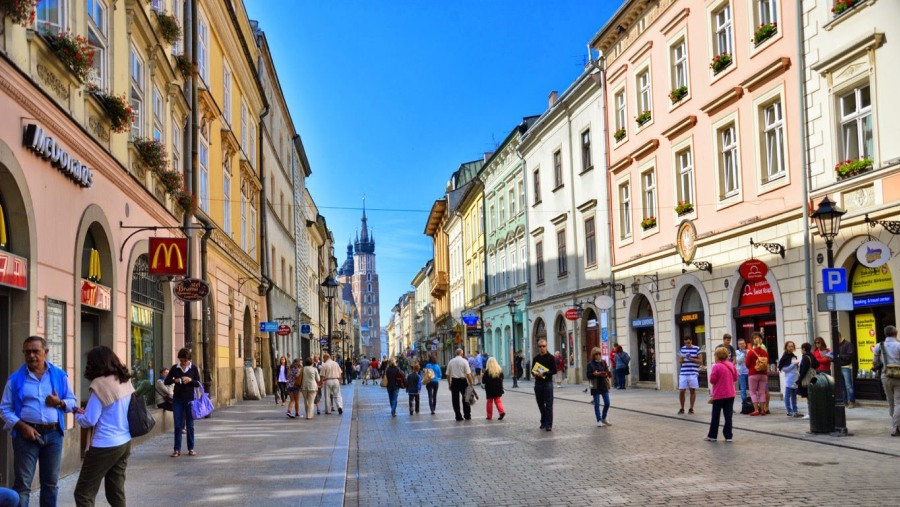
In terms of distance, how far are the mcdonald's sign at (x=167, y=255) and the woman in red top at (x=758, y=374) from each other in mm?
11062

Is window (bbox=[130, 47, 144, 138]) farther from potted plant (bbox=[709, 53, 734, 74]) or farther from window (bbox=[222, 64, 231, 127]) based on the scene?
potted plant (bbox=[709, 53, 734, 74])

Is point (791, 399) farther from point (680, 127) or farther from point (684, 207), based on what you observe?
point (680, 127)

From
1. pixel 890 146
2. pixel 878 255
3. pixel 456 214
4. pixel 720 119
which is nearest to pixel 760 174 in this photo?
pixel 720 119

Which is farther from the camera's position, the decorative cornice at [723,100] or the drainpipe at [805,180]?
the decorative cornice at [723,100]

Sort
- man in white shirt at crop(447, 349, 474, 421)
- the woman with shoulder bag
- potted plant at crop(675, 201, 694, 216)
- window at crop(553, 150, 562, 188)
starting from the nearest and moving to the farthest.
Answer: the woman with shoulder bag → man in white shirt at crop(447, 349, 474, 421) → potted plant at crop(675, 201, 694, 216) → window at crop(553, 150, 562, 188)

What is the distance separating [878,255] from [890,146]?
330 centimetres

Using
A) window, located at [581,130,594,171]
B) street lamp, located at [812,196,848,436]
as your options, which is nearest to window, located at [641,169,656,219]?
window, located at [581,130,594,171]

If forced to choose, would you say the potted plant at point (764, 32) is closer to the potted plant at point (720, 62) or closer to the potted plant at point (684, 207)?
the potted plant at point (720, 62)

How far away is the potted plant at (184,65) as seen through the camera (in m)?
21.0

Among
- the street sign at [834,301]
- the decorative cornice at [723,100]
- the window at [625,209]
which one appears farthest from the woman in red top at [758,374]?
the window at [625,209]

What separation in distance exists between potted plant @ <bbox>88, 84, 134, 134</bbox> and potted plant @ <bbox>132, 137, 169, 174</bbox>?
1923 millimetres

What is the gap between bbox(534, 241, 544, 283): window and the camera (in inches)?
1720

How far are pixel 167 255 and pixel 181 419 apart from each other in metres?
3.07

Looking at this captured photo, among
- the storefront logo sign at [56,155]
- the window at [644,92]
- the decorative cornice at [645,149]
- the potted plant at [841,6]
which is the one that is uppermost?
the window at [644,92]
